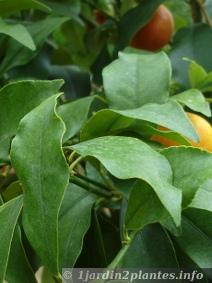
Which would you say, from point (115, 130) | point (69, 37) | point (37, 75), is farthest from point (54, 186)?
point (69, 37)

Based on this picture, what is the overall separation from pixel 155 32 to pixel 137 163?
0.57 meters

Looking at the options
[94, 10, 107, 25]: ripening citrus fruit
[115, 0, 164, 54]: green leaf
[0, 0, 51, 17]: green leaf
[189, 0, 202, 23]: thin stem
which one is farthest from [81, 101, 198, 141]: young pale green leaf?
[94, 10, 107, 25]: ripening citrus fruit

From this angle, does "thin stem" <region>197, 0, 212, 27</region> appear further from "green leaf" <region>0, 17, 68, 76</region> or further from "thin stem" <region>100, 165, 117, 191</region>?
"thin stem" <region>100, 165, 117, 191</region>

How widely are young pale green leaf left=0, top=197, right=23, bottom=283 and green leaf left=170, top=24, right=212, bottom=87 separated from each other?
1.31 feet

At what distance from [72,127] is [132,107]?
7cm

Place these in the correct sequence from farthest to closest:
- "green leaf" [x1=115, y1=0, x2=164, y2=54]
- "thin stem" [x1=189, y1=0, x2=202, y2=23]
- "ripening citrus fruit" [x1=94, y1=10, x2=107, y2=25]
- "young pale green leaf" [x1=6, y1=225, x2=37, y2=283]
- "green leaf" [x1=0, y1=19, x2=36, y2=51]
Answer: "ripening citrus fruit" [x1=94, y1=10, x2=107, y2=25]
"thin stem" [x1=189, y1=0, x2=202, y2=23]
"green leaf" [x1=115, y1=0, x2=164, y2=54]
"green leaf" [x1=0, y1=19, x2=36, y2=51]
"young pale green leaf" [x1=6, y1=225, x2=37, y2=283]

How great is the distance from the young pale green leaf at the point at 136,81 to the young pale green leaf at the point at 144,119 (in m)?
0.05

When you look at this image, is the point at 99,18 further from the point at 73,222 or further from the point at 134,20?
the point at 73,222

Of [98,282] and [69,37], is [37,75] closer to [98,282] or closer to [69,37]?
[69,37]

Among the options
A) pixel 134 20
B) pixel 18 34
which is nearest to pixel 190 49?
pixel 134 20

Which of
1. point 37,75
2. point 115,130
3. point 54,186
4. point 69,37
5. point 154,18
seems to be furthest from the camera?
point 69,37

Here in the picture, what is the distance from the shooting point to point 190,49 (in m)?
0.84

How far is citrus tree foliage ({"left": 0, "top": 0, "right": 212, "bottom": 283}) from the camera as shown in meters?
0.40

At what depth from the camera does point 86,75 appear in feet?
2.92
